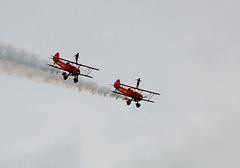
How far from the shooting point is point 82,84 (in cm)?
10856

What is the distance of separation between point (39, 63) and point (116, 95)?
699 inches

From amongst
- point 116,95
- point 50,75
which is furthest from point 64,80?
point 116,95

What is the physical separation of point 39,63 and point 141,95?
20239 mm

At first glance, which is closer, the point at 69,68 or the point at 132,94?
the point at 69,68

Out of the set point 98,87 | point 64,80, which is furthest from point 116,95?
point 64,80

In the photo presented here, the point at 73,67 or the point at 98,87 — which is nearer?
the point at 73,67

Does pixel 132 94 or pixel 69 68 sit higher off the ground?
pixel 69 68

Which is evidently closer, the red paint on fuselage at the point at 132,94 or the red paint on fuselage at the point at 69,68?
the red paint on fuselage at the point at 69,68

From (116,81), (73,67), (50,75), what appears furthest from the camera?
(116,81)

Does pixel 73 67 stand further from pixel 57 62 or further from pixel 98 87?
pixel 98 87

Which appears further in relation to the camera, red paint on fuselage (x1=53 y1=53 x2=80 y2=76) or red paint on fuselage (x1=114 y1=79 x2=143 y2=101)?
red paint on fuselage (x1=114 y1=79 x2=143 y2=101)

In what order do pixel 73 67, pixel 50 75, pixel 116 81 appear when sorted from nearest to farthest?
pixel 73 67
pixel 50 75
pixel 116 81

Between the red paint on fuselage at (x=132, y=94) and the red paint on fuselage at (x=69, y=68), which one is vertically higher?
the red paint on fuselage at (x=69, y=68)

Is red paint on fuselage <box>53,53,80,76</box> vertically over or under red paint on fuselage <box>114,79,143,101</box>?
over
